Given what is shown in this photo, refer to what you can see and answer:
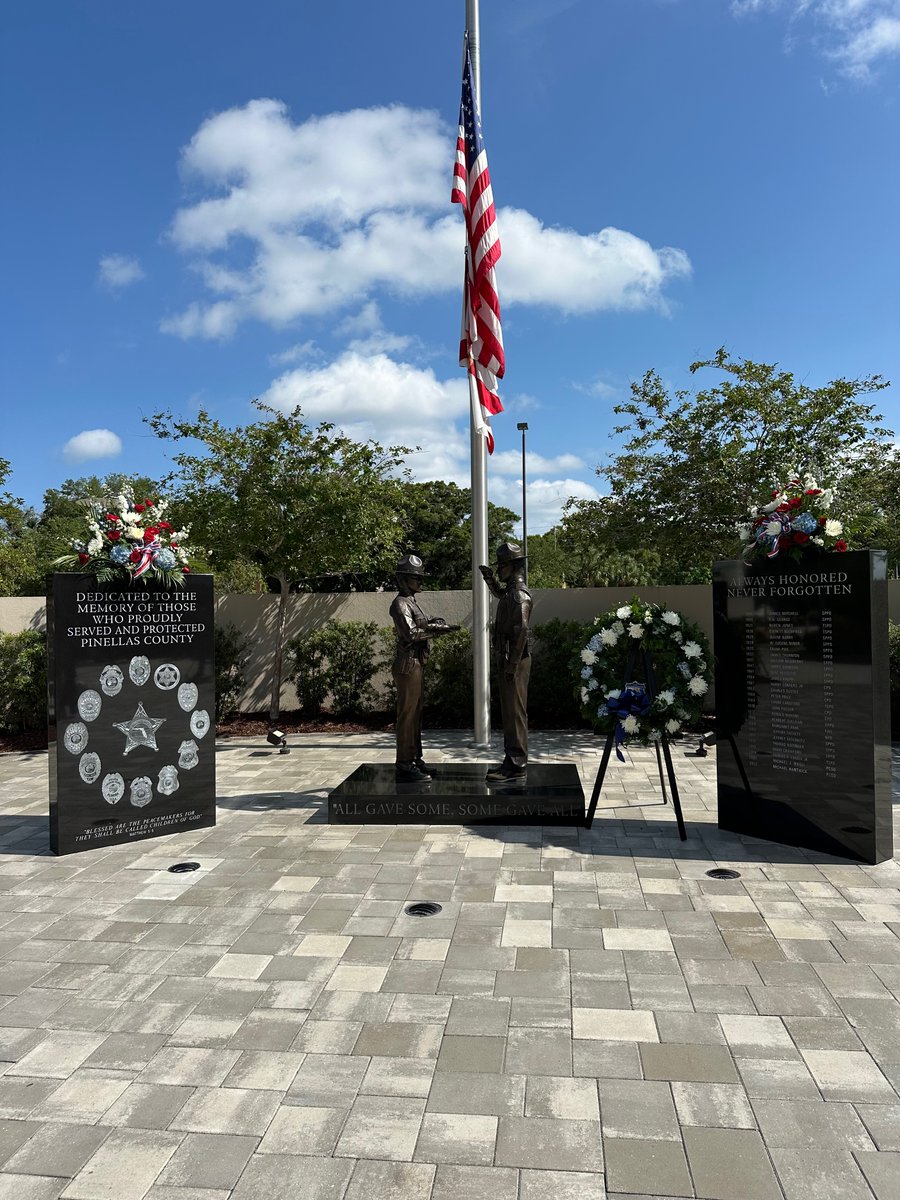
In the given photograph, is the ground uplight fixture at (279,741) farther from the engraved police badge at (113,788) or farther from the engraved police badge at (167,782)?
the engraved police badge at (113,788)

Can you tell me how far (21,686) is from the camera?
1186 centimetres

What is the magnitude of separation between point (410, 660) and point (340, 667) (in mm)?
5711

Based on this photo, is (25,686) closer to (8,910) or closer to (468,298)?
(8,910)

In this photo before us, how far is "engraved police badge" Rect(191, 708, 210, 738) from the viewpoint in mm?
6891

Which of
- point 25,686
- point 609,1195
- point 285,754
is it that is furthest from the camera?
point 25,686

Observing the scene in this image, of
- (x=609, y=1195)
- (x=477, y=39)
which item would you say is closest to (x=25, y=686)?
(x=477, y=39)

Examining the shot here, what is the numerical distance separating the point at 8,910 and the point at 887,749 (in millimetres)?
6093

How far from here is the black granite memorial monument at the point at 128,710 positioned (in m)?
6.18

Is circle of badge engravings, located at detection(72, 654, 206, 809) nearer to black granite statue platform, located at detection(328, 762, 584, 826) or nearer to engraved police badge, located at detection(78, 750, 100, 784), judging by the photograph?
engraved police badge, located at detection(78, 750, 100, 784)

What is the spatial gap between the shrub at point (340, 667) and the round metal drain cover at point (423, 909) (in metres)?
7.85

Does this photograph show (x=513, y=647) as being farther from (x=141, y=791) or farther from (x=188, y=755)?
(x=141, y=791)

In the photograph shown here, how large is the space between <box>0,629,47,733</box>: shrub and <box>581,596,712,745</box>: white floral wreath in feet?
29.4

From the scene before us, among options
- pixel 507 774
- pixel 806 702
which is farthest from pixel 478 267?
pixel 806 702

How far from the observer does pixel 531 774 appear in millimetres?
7621
